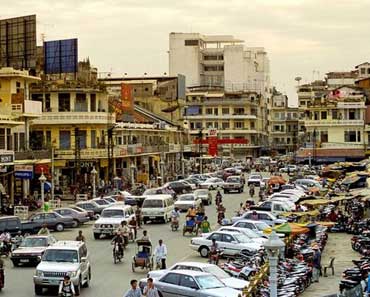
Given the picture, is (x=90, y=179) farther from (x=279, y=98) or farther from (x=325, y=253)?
(x=279, y=98)

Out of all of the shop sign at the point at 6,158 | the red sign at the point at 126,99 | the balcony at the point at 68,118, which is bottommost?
the shop sign at the point at 6,158

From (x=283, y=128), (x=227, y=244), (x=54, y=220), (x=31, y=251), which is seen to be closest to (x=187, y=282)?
(x=31, y=251)

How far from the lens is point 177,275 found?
926 inches

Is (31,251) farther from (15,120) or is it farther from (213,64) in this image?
(213,64)

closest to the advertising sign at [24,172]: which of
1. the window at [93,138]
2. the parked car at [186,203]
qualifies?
the parked car at [186,203]

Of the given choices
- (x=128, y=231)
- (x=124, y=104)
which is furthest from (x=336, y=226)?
(x=124, y=104)

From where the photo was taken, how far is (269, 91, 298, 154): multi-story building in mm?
Result: 159875

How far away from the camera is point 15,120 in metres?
58.5

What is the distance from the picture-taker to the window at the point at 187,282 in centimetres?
2305

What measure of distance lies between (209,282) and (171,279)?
1.03 metres

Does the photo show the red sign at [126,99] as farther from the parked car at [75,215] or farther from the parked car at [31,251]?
the parked car at [31,251]

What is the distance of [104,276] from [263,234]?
7.96 m

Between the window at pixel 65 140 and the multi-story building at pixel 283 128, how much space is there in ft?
286

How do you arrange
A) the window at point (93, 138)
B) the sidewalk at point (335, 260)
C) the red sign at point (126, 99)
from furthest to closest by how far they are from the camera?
the red sign at point (126, 99) < the window at point (93, 138) < the sidewalk at point (335, 260)
